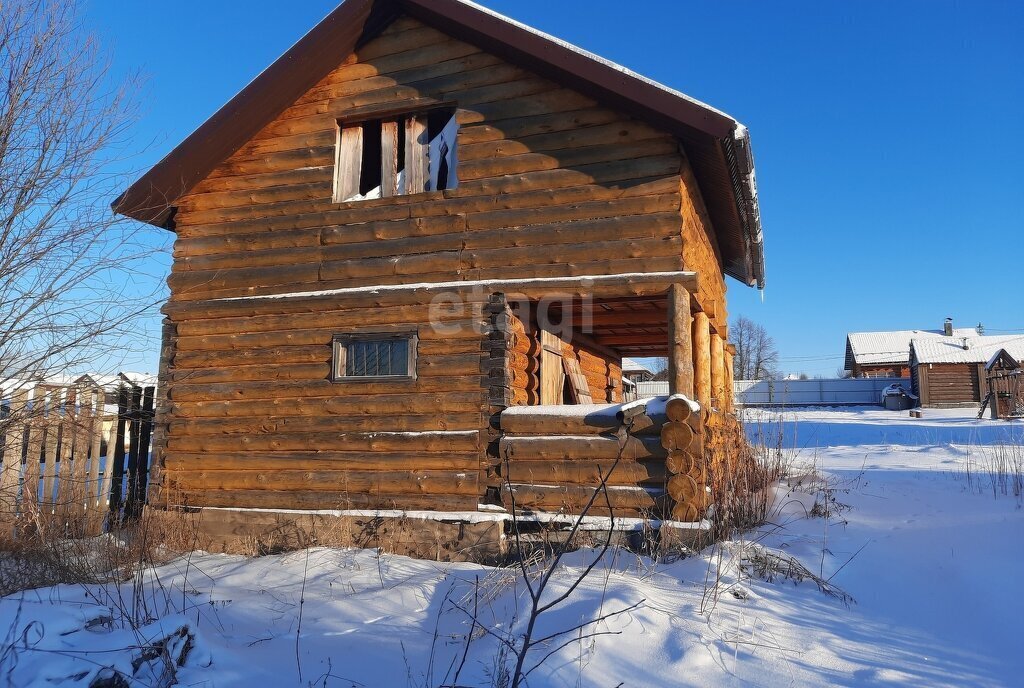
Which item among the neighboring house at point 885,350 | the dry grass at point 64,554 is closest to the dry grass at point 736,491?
the dry grass at point 64,554

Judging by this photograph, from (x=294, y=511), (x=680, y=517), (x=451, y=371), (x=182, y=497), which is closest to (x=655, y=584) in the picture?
(x=680, y=517)

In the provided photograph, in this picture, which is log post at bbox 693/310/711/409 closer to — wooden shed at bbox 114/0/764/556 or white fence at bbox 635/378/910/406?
wooden shed at bbox 114/0/764/556

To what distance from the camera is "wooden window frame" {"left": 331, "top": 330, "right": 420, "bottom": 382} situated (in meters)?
8.43

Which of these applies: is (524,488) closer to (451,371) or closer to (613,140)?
(451,371)

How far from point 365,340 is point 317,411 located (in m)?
1.09

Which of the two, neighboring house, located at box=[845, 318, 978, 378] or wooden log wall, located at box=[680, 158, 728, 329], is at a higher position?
neighboring house, located at box=[845, 318, 978, 378]

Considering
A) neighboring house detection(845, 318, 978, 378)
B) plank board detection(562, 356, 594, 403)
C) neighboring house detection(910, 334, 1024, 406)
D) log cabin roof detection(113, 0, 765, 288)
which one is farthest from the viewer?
neighboring house detection(845, 318, 978, 378)

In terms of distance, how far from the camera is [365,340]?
8.73m

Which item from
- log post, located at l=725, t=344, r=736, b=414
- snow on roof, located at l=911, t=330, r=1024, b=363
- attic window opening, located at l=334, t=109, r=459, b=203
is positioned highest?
snow on roof, located at l=911, t=330, r=1024, b=363

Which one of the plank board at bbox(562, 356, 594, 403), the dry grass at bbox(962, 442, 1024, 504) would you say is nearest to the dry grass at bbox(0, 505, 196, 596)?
the plank board at bbox(562, 356, 594, 403)

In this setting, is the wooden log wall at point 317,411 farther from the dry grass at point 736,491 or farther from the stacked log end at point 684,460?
the dry grass at point 736,491

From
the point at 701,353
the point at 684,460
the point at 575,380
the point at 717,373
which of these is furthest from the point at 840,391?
the point at 684,460

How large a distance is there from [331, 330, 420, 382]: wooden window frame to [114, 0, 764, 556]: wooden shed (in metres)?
0.03

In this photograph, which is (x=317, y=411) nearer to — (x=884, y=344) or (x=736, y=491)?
(x=736, y=491)
